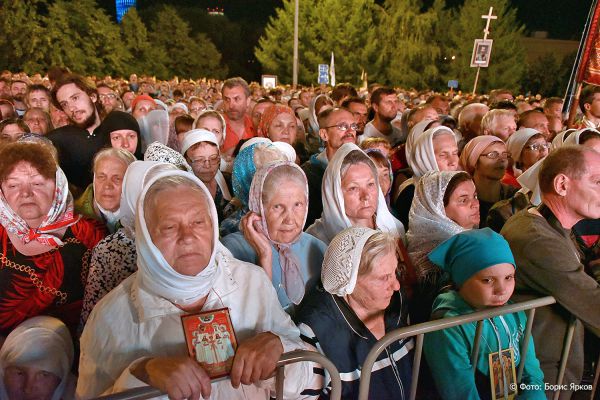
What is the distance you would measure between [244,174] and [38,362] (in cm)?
165

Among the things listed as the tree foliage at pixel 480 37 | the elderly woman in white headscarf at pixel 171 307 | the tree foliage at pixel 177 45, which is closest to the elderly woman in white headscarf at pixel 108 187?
the elderly woman in white headscarf at pixel 171 307

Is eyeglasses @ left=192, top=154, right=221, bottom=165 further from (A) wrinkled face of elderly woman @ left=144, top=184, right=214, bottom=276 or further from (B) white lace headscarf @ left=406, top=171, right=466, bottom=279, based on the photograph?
(A) wrinkled face of elderly woman @ left=144, top=184, right=214, bottom=276

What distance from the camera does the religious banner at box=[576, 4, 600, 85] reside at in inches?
256

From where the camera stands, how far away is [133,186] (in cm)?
285

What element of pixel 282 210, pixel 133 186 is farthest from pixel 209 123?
pixel 282 210

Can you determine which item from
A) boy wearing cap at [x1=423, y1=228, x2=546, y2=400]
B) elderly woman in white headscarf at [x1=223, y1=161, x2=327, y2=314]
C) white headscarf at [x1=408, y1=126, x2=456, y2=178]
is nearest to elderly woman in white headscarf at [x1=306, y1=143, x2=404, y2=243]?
Result: elderly woman in white headscarf at [x1=223, y1=161, x2=327, y2=314]

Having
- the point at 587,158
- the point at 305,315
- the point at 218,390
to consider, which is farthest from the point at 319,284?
the point at 587,158

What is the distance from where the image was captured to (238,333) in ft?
6.39

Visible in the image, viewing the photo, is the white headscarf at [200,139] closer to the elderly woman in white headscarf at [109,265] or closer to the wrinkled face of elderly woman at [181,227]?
the elderly woman in white headscarf at [109,265]

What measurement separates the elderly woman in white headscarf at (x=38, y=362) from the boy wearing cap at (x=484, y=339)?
1.83 metres

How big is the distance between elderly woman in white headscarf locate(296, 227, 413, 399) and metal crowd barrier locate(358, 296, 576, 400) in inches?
6.2

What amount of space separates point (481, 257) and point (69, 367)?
7.00ft

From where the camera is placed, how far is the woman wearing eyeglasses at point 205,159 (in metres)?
4.09

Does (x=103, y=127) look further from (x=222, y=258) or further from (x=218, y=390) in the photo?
(x=218, y=390)
